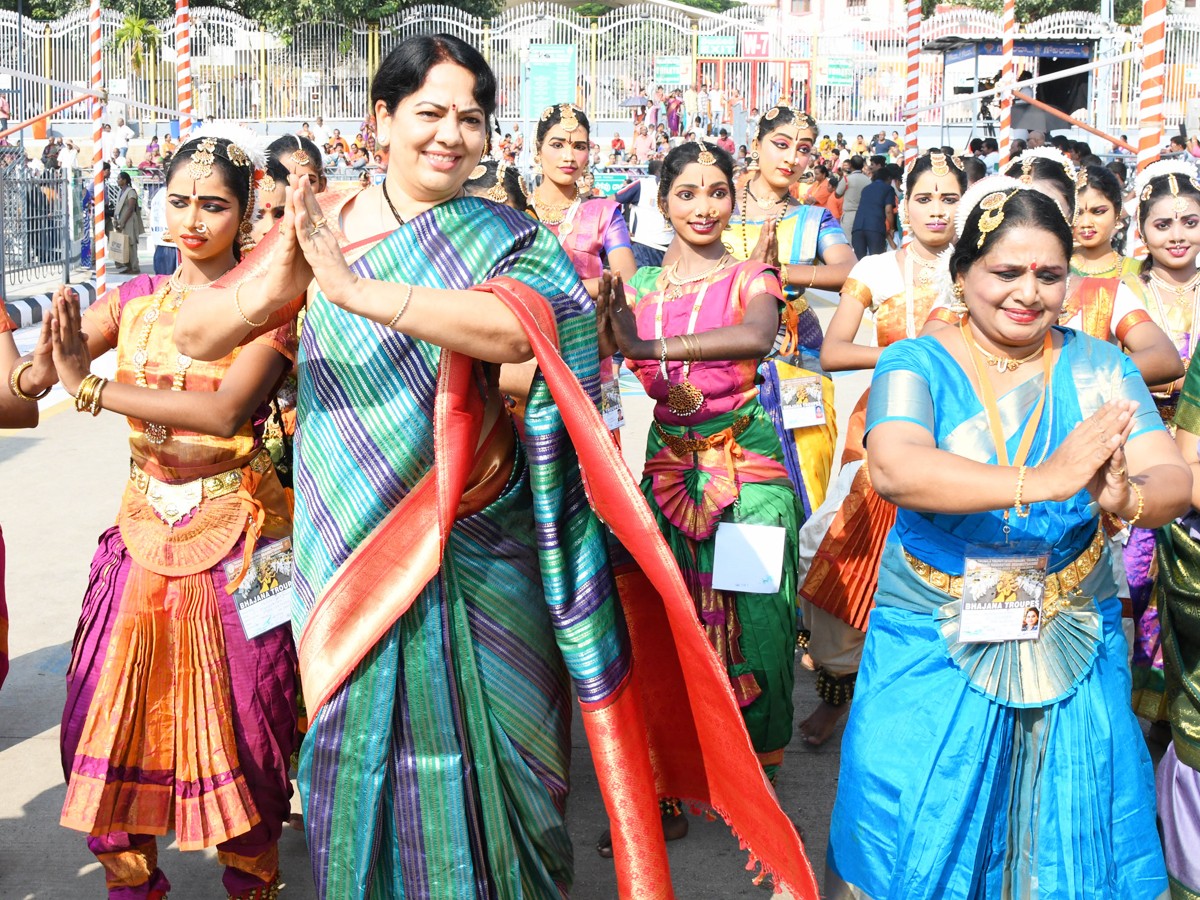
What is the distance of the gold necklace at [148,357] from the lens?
3385mm

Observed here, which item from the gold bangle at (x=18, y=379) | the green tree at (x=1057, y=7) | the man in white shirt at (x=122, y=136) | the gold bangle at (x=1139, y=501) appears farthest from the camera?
the green tree at (x=1057, y=7)

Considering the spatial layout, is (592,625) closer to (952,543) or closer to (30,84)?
(952,543)

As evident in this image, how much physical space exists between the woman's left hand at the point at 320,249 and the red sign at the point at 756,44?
91.5 ft

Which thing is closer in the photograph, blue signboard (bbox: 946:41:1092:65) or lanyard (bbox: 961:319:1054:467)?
lanyard (bbox: 961:319:1054:467)

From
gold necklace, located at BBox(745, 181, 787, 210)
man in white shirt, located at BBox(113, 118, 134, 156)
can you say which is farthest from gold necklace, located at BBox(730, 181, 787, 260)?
man in white shirt, located at BBox(113, 118, 134, 156)

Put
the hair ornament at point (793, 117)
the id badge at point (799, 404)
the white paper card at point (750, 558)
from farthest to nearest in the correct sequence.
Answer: the hair ornament at point (793, 117) → the id badge at point (799, 404) → the white paper card at point (750, 558)

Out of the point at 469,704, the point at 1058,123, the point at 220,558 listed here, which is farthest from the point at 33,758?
the point at 1058,123

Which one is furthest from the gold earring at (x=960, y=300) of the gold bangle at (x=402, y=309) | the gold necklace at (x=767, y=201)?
the gold necklace at (x=767, y=201)

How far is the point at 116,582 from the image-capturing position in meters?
3.47

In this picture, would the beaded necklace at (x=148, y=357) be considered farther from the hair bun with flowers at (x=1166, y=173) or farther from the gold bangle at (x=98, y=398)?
the hair bun with flowers at (x=1166, y=173)

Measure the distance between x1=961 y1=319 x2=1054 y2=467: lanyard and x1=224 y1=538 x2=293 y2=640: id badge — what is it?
5.47 ft

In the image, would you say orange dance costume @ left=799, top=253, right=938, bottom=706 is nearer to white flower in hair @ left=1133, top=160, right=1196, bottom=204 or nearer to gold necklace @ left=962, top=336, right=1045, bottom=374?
white flower in hair @ left=1133, top=160, right=1196, bottom=204

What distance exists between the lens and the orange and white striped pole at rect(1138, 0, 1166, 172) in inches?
265

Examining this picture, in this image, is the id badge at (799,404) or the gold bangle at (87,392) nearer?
the gold bangle at (87,392)
